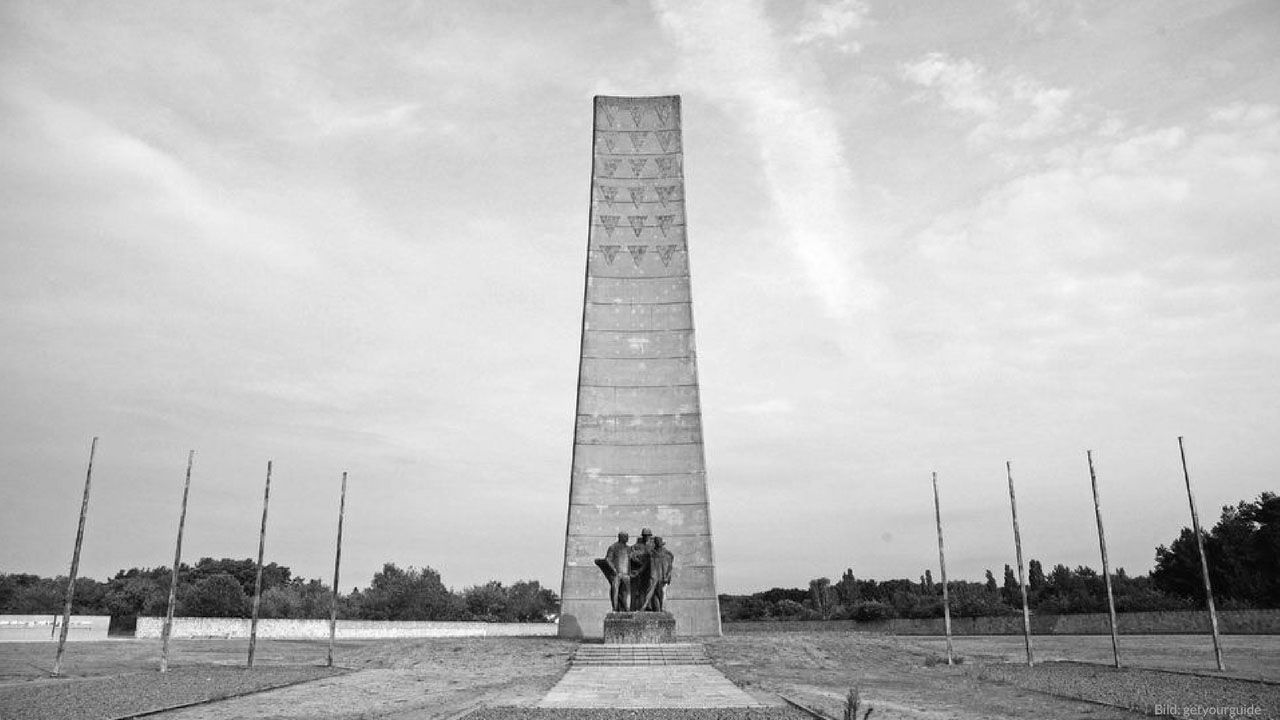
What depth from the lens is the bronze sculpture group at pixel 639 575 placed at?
22125mm

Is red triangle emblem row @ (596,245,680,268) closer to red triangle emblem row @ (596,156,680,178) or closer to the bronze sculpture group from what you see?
red triangle emblem row @ (596,156,680,178)

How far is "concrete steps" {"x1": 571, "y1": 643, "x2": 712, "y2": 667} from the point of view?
19.9 m

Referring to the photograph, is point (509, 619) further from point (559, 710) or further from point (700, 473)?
point (559, 710)

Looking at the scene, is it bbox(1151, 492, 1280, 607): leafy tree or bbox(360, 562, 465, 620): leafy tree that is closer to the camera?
bbox(1151, 492, 1280, 607): leafy tree

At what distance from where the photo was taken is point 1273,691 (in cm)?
1416

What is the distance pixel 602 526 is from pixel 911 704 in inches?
621

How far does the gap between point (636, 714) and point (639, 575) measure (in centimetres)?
1052

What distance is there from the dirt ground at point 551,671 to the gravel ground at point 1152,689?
51 cm

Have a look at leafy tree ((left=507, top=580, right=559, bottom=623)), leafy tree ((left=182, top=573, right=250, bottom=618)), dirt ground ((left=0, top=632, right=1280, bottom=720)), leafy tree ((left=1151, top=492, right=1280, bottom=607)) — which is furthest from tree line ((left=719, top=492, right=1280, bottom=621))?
leafy tree ((left=182, top=573, right=250, bottom=618))

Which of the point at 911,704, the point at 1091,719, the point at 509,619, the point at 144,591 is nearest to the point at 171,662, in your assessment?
the point at 911,704

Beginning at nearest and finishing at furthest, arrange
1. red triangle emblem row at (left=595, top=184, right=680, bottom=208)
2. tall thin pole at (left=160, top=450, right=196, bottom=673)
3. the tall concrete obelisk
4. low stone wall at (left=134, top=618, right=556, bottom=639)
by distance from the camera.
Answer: tall thin pole at (left=160, top=450, right=196, bottom=673) → the tall concrete obelisk → red triangle emblem row at (left=595, top=184, right=680, bottom=208) → low stone wall at (left=134, top=618, right=556, bottom=639)

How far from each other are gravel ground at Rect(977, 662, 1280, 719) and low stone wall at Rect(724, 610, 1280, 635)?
1755cm

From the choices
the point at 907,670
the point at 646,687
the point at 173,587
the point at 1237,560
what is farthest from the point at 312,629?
the point at 1237,560

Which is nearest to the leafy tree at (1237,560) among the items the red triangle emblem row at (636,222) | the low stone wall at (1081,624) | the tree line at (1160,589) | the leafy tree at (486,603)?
the tree line at (1160,589)
